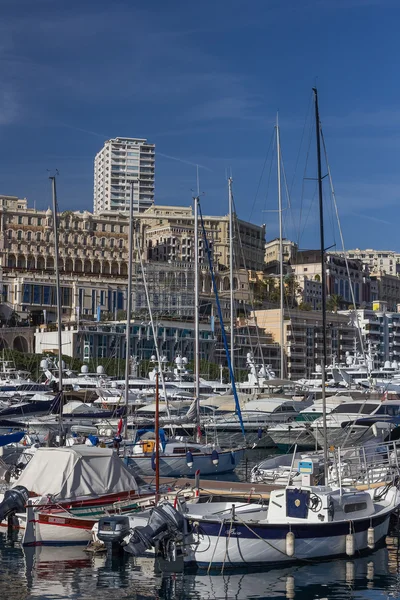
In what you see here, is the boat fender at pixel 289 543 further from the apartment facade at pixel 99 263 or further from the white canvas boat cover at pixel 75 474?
the apartment facade at pixel 99 263

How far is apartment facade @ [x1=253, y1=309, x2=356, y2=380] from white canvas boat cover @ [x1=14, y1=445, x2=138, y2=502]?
329ft

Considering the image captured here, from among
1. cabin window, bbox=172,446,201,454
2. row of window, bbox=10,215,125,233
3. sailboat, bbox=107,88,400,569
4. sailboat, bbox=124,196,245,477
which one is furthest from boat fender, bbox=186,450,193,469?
row of window, bbox=10,215,125,233

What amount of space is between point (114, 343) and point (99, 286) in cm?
3629

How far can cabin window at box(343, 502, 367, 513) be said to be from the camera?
21781 millimetres

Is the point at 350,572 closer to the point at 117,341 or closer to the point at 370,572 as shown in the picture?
the point at 370,572

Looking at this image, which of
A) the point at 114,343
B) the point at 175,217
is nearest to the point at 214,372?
the point at 114,343

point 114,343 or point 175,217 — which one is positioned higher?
point 175,217

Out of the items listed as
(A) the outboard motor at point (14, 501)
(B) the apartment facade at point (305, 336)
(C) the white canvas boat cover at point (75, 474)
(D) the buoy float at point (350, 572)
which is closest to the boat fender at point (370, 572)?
(D) the buoy float at point (350, 572)

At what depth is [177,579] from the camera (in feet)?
66.1

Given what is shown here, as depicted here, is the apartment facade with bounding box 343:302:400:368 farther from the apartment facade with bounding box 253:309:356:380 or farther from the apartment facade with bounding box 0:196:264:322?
the apartment facade with bounding box 0:196:264:322

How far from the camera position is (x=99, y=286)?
145 meters

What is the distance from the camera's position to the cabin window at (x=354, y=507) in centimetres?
2178

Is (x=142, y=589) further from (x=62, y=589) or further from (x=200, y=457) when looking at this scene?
(x=200, y=457)

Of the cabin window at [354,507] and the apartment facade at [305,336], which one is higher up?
the apartment facade at [305,336]
